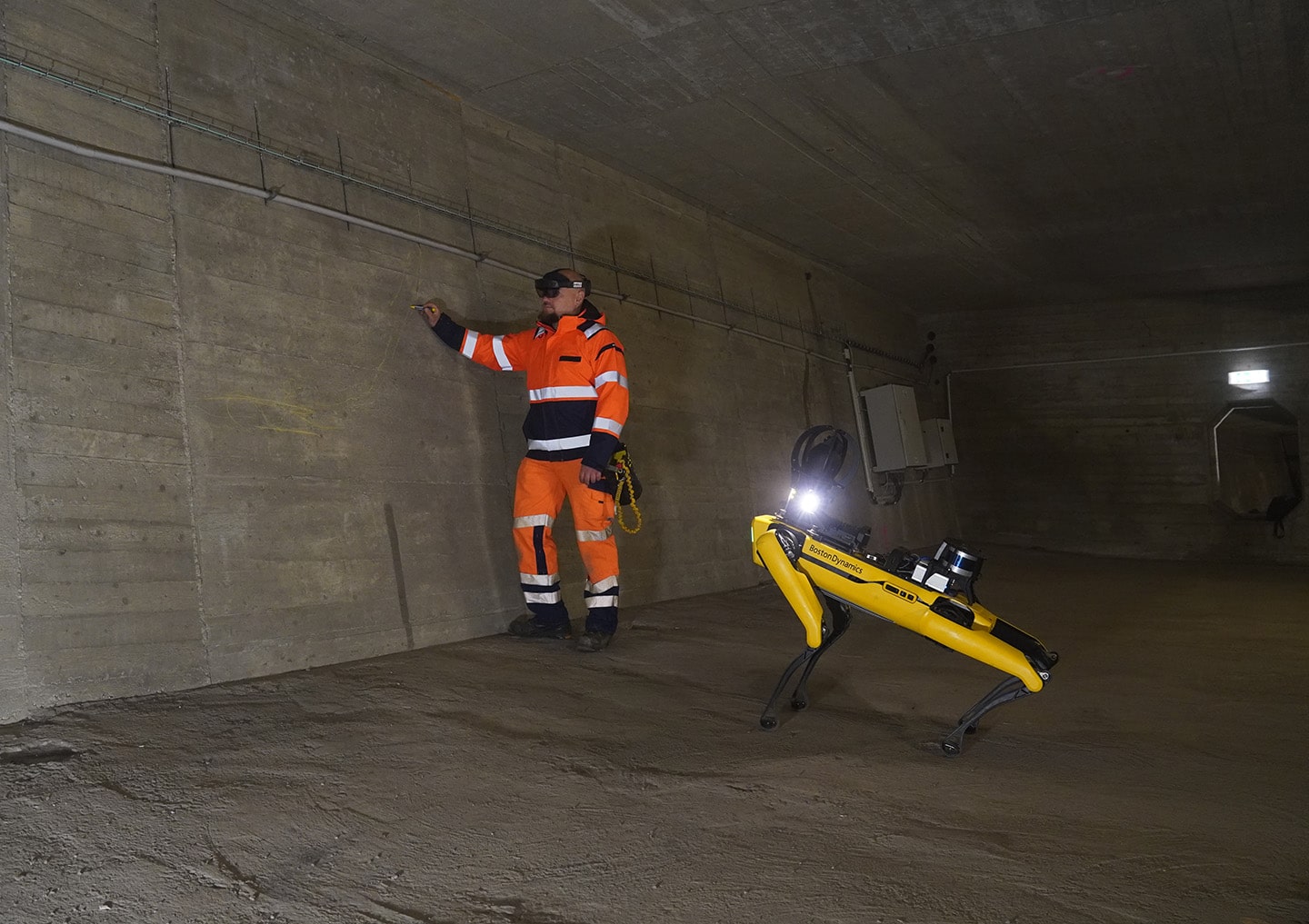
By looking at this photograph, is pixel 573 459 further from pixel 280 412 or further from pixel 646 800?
pixel 646 800

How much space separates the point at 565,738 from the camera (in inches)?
121

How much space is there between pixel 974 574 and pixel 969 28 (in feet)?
10.8

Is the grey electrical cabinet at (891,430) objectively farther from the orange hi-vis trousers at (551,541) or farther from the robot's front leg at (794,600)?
the robot's front leg at (794,600)

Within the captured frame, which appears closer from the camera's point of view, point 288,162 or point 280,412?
point 280,412

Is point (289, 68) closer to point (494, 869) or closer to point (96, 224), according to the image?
point (96, 224)

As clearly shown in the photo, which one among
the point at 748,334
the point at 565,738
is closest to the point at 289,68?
the point at 565,738

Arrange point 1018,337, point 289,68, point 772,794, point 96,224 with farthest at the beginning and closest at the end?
point 1018,337 < point 289,68 < point 96,224 < point 772,794

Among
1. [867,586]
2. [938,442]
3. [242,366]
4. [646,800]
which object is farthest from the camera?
[938,442]

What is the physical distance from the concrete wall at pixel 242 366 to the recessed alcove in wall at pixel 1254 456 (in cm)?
970

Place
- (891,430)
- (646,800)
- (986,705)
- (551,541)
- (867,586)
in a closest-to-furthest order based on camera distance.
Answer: (646,800)
(986,705)
(867,586)
(551,541)
(891,430)

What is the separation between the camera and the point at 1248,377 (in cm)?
1158

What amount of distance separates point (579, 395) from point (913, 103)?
10.4ft

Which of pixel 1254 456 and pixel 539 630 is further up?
pixel 1254 456

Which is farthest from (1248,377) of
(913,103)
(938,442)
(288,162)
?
(288,162)
